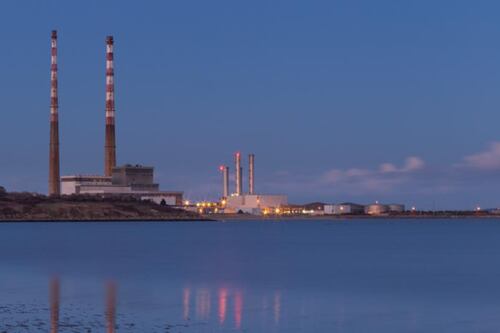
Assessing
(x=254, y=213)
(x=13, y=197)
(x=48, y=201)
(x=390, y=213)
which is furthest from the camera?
(x=390, y=213)

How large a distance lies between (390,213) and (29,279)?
16186 centimetres

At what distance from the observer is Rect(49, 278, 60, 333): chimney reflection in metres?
23.0

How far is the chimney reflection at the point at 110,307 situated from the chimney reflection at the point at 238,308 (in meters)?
3.16

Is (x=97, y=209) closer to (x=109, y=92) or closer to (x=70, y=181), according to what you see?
(x=70, y=181)

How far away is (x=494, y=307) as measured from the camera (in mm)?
30078

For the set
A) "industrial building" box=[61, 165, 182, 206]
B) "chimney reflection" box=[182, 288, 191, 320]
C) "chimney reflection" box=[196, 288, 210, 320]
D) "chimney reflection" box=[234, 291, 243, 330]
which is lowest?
"chimney reflection" box=[234, 291, 243, 330]

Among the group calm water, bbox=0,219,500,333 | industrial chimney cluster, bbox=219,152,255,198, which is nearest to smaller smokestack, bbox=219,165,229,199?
industrial chimney cluster, bbox=219,152,255,198

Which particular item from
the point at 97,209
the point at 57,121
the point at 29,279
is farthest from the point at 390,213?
the point at 29,279

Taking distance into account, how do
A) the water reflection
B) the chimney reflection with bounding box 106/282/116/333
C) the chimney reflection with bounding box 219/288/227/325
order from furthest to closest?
1. the chimney reflection with bounding box 219/288/227/325
2. the water reflection
3. the chimney reflection with bounding box 106/282/116/333

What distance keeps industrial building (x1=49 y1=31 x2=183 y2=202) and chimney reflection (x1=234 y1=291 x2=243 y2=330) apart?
96165 mm

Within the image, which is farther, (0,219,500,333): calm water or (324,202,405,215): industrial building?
(324,202,405,215): industrial building

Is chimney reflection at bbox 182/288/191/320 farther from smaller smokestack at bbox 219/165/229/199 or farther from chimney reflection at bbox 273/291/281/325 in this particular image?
smaller smokestack at bbox 219/165/229/199

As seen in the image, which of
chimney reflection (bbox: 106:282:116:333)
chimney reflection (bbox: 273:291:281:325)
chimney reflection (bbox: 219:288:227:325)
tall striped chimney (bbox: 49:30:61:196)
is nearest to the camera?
chimney reflection (bbox: 106:282:116:333)

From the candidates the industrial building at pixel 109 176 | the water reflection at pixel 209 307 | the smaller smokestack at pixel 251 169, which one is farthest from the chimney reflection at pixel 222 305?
the smaller smokestack at pixel 251 169
